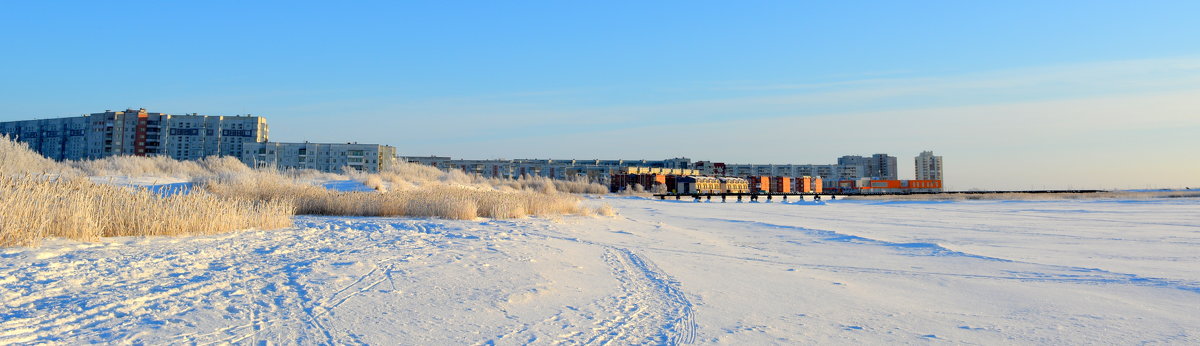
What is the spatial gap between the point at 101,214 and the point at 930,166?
561ft

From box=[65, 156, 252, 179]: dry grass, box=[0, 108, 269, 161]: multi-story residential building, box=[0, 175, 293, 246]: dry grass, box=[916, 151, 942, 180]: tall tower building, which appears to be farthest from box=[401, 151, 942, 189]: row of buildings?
box=[0, 175, 293, 246]: dry grass

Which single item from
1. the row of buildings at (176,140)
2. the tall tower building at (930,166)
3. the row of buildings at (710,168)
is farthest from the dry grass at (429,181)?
the tall tower building at (930,166)

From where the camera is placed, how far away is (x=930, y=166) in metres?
156

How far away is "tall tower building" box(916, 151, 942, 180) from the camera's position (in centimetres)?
15638

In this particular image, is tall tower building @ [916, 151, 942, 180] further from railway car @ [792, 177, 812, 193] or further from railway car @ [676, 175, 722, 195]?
railway car @ [676, 175, 722, 195]

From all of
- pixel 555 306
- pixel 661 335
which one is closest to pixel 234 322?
pixel 555 306

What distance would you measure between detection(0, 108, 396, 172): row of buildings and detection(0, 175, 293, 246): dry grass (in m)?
84.6

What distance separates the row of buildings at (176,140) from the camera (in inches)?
3543

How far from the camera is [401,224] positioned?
1123 cm

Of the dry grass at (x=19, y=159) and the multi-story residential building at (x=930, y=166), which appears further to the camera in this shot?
the multi-story residential building at (x=930, y=166)

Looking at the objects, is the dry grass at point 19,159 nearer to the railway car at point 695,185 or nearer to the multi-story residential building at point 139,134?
the railway car at point 695,185

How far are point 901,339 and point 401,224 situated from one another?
9.19 m

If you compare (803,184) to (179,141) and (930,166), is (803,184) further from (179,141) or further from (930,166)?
(179,141)

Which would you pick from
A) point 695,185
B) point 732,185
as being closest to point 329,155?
point 695,185
